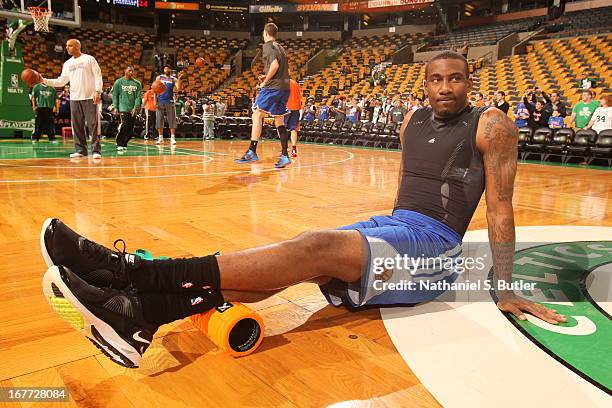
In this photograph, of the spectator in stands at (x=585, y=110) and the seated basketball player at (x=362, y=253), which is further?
the spectator in stands at (x=585, y=110)

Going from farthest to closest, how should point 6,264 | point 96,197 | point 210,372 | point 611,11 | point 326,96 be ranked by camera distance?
point 326,96 < point 611,11 < point 96,197 < point 6,264 < point 210,372

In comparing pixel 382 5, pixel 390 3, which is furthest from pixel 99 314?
pixel 382 5

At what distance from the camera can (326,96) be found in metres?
20.5

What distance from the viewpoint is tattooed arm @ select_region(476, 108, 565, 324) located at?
1580mm

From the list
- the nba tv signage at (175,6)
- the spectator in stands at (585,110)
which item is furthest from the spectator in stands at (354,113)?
the nba tv signage at (175,6)

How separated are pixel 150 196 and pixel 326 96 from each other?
17689mm

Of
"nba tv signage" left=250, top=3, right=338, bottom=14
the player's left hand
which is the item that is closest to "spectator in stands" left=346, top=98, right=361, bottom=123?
the player's left hand

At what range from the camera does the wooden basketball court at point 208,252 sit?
115cm

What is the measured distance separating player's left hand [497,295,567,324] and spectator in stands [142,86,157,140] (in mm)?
10429

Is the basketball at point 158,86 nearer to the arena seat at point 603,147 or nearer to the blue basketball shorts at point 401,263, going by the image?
the arena seat at point 603,147

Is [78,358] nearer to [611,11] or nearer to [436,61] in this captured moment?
[436,61]

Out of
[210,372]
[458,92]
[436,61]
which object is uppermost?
[436,61]

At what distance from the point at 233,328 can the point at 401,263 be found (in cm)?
57

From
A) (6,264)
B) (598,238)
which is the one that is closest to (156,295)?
(6,264)
